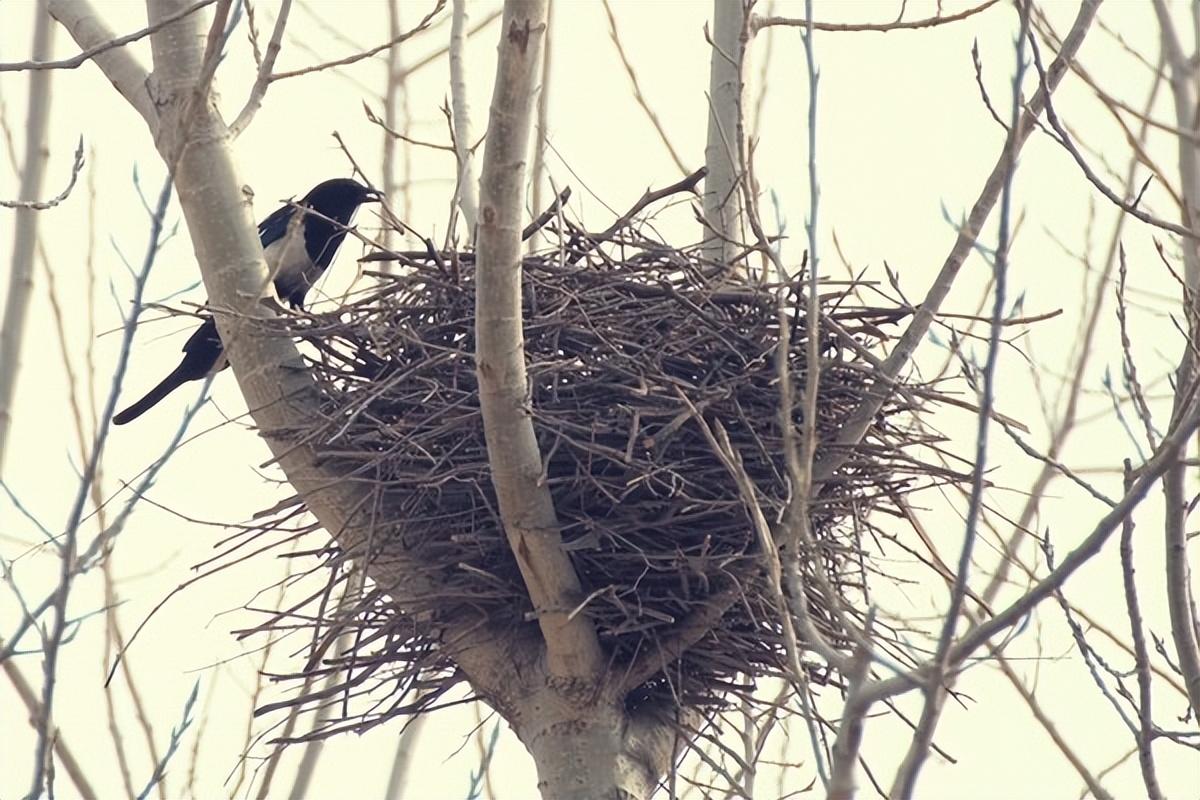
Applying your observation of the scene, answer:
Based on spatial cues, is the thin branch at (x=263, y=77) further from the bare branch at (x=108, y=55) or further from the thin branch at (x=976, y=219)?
the thin branch at (x=976, y=219)

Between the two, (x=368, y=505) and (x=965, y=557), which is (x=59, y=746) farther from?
(x=965, y=557)

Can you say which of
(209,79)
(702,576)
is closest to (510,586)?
(702,576)

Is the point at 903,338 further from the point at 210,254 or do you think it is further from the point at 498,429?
the point at 210,254

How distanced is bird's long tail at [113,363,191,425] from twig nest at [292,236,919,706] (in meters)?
1.46

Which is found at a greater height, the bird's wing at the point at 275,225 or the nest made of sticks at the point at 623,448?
the bird's wing at the point at 275,225

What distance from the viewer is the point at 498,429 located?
10.5ft

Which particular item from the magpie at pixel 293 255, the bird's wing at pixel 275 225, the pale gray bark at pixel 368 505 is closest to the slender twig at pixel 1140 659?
the pale gray bark at pixel 368 505

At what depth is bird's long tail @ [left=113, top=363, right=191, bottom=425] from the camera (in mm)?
5117

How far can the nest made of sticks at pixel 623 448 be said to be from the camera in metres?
3.48

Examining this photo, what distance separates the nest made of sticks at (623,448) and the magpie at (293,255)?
883 mm

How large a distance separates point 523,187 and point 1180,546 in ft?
4.62

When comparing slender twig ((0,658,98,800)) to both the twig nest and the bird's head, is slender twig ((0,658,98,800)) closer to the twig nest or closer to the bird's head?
the twig nest

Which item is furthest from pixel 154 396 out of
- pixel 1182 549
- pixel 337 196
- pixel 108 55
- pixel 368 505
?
pixel 1182 549

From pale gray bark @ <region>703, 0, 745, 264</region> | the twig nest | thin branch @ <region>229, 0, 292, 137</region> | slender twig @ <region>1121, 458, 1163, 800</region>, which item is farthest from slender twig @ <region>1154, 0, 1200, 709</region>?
thin branch @ <region>229, 0, 292, 137</region>
